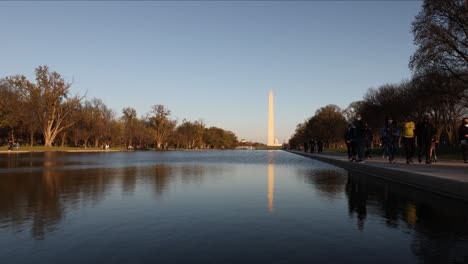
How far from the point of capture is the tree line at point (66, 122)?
227 ft

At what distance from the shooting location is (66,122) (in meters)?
81.6

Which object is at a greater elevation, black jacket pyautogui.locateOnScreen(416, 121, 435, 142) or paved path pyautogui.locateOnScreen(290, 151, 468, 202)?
black jacket pyautogui.locateOnScreen(416, 121, 435, 142)

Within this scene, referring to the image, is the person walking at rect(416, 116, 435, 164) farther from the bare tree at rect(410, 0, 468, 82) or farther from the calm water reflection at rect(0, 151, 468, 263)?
the bare tree at rect(410, 0, 468, 82)

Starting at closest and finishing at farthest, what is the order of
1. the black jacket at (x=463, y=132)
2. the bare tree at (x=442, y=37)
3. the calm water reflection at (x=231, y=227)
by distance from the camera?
the calm water reflection at (x=231, y=227) → the black jacket at (x=463, y=132) → the bare tree at (x=442, y=37)

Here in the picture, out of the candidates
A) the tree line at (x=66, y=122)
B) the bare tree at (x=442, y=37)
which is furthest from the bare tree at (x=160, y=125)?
the bare tree at (x=442, y=37)

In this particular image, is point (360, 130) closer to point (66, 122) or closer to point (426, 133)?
point (426, 133)

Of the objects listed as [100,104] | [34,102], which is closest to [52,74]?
[34,102]

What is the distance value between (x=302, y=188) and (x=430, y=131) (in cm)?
924

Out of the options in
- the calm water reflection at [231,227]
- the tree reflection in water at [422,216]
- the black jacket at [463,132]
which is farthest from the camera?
the black jacket at [463,132]

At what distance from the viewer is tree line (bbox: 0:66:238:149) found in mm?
69169

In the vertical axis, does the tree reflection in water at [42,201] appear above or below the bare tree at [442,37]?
below

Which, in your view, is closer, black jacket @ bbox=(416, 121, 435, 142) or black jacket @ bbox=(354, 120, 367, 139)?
black jacket @ bbox=(416, 121, 435, 142)

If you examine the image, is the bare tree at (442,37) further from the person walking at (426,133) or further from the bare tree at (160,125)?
the bare tree at (160,125)

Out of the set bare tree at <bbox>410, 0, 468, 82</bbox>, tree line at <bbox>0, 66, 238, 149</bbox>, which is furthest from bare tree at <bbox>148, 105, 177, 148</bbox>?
bare tree at <bbox>410, 0, 468, 82</bbox>
